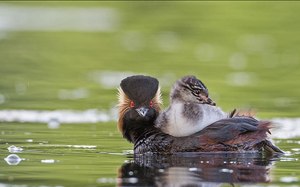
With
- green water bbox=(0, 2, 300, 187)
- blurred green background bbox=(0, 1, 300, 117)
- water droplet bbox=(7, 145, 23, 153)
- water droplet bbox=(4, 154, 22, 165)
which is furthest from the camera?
blurred green background bbox=(0, 1, 300, 117)

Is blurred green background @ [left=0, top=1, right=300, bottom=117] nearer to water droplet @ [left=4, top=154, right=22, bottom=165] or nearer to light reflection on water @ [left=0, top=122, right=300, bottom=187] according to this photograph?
light reflection on water @ [left=0, top=122, right=300, bottom=187]

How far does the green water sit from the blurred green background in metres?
0.03

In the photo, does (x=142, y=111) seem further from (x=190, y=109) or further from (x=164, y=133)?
(x=190, y=109)

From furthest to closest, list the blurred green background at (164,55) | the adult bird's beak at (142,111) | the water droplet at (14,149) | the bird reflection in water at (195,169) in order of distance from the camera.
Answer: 1. the blurred green background at (164,55)
2. the water droplet at (14,149)
3. the adult bird's beak at (142,111)
4. the bird reflection in water at (195,169)

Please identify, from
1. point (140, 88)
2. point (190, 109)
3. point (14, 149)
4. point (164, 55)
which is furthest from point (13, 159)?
point (164, 55)

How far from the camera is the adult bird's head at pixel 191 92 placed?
41.2 feet

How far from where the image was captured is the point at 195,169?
38.1ft

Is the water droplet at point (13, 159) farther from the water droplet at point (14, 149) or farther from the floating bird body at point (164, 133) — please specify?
the floating bird body at point (164, 133)

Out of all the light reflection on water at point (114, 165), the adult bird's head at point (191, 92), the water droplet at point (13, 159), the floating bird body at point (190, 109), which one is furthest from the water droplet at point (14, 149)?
the adult bird's head at point (191, 92)

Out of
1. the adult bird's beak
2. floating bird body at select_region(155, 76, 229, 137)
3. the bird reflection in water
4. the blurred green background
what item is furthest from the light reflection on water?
the blurred green background

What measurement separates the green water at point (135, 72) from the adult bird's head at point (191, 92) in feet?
2.63

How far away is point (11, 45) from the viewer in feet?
94.6

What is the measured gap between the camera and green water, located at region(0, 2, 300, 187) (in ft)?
38.7

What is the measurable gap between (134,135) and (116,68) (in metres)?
10.9
